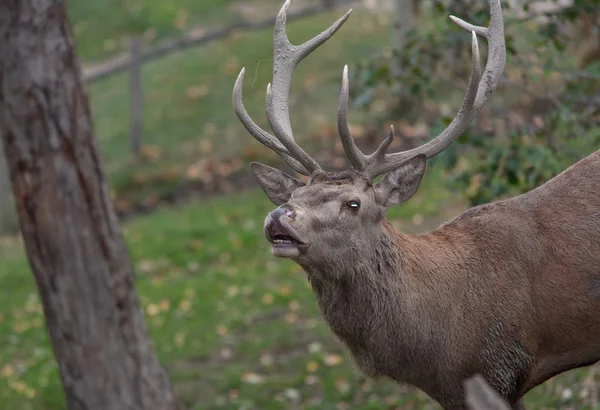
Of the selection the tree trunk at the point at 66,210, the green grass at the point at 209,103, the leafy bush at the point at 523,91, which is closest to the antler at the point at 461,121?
the leafy bush at the point at 523,91

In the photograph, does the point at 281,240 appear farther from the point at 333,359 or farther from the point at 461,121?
the point at 333,359

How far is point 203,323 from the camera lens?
10.2 metres

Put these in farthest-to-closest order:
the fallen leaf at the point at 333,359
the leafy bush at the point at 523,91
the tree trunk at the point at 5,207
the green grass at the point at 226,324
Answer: the tree trunk at the point at 5,207 < the fallen leaf at the point at 333,359 < the green grass at the point at 226,324 < the leafy bush at the point at 523,91

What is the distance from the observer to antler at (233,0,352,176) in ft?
17.0

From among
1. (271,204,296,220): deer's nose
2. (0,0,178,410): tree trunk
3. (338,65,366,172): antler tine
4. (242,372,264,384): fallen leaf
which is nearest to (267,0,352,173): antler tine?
(338,65,366,172): antler tine

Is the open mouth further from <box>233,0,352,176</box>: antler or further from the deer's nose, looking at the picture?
<box>233,0,352,176</box>: antler

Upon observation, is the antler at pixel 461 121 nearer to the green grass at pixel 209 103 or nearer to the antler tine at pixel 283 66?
the antler tine at pixel 283 66

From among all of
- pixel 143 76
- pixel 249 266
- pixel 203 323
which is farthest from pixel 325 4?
pixel 203 323

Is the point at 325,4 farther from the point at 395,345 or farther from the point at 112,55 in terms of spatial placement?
the point at 395,345

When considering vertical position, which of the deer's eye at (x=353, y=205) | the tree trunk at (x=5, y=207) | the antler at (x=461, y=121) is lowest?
the tree trunk at (x=5, y=207)

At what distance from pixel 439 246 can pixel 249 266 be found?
6.52 metres

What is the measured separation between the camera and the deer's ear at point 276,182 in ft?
17.1

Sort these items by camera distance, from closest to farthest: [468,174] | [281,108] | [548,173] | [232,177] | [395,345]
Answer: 1. [395,345]
2. [281,108]
3. [548,173]
4. [468,174]
5. [232,177]

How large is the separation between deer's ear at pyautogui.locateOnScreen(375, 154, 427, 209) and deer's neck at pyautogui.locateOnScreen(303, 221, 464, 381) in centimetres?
16
